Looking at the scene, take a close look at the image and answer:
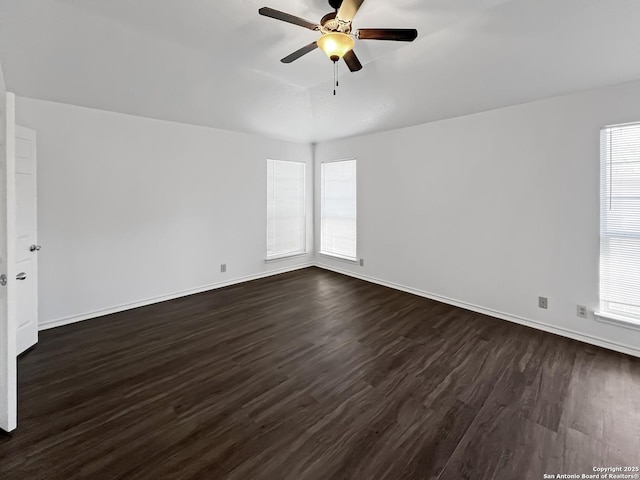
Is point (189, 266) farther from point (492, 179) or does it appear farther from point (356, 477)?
point (492, 179)

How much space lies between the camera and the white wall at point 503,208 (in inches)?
122

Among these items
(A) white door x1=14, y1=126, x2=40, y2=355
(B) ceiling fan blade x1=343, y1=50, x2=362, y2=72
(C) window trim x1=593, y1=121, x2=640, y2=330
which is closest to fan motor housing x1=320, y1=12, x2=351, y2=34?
(B) ceiling fan blade x1=343, y1=50, x2=362, y2=72

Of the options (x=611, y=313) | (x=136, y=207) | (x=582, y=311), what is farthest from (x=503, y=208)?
(x=136, y=207)

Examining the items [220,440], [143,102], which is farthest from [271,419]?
[143,102]

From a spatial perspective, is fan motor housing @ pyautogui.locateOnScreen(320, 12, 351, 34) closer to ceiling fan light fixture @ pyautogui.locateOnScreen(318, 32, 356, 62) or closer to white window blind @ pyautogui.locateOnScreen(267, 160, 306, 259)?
ceiling fan light fixture @ pyautogui.locateOnScreen(318, 32, 356, 62)

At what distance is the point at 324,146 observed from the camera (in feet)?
20.1

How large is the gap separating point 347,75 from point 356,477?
417 cm

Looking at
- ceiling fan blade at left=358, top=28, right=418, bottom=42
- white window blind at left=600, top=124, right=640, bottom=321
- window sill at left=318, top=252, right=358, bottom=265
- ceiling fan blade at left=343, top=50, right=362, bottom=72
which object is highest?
ceiling fan blade at left=343, top=50, right=362, bottom=72

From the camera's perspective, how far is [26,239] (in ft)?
9.56

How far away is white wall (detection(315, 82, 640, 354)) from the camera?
309 centimetres

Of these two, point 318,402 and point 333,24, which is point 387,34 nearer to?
point 333,24

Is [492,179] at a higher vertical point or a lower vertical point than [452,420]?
higher

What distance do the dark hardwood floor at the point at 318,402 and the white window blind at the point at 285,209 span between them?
94.8 inches

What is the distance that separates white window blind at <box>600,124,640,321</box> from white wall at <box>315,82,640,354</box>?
8 centimetres
